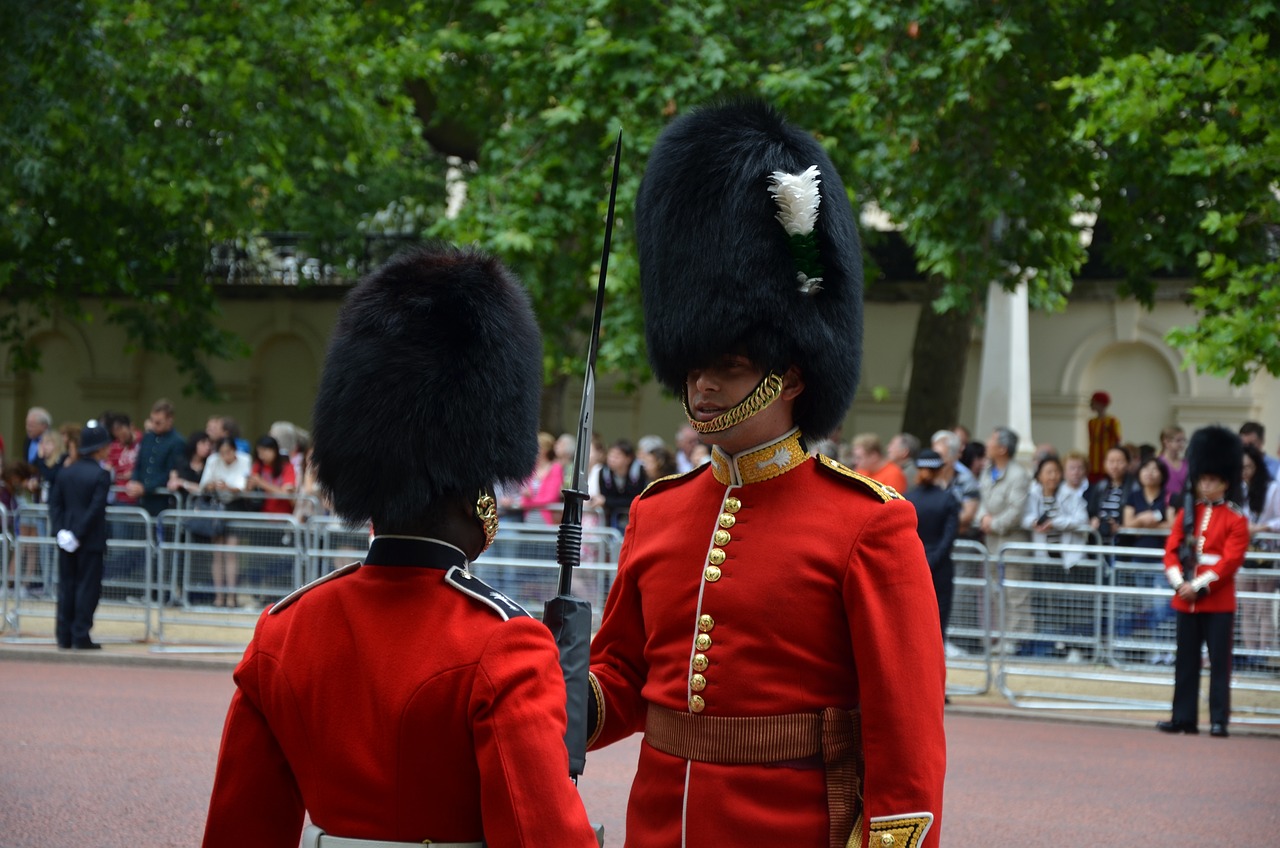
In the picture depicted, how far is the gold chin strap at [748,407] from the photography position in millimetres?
3414

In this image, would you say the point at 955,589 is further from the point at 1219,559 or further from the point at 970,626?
the point at 1219,559

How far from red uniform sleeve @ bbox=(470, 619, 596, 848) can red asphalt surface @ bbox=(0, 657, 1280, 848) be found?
4282 mm

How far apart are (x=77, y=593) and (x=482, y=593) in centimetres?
1048

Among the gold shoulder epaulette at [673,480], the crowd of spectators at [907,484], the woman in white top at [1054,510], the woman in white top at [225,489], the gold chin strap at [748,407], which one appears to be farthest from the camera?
the woman in white top at [225,489]

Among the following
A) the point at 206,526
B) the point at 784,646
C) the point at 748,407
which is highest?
the point at 748,407

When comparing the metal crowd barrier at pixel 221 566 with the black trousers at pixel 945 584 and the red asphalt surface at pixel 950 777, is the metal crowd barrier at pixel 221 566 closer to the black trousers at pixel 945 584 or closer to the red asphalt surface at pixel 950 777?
the red asphalt surface at pixel 950 777

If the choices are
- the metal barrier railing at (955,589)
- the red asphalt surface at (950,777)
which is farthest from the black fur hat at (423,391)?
the metal barrier railing at (955,589)

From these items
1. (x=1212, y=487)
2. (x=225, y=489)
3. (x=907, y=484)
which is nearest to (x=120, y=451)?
(x=225, y=489)

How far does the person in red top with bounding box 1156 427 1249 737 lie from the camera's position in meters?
9.89

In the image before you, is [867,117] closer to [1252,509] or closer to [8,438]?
[1252,509]

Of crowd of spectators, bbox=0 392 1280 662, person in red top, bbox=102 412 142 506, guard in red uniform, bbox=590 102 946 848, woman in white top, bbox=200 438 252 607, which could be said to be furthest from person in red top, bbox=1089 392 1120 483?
guard in red uniform, bbox=590 102 946 848

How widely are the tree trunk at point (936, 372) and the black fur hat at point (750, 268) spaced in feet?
46.0

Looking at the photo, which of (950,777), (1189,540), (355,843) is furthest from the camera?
(1189,540)

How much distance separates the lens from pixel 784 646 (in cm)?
331
